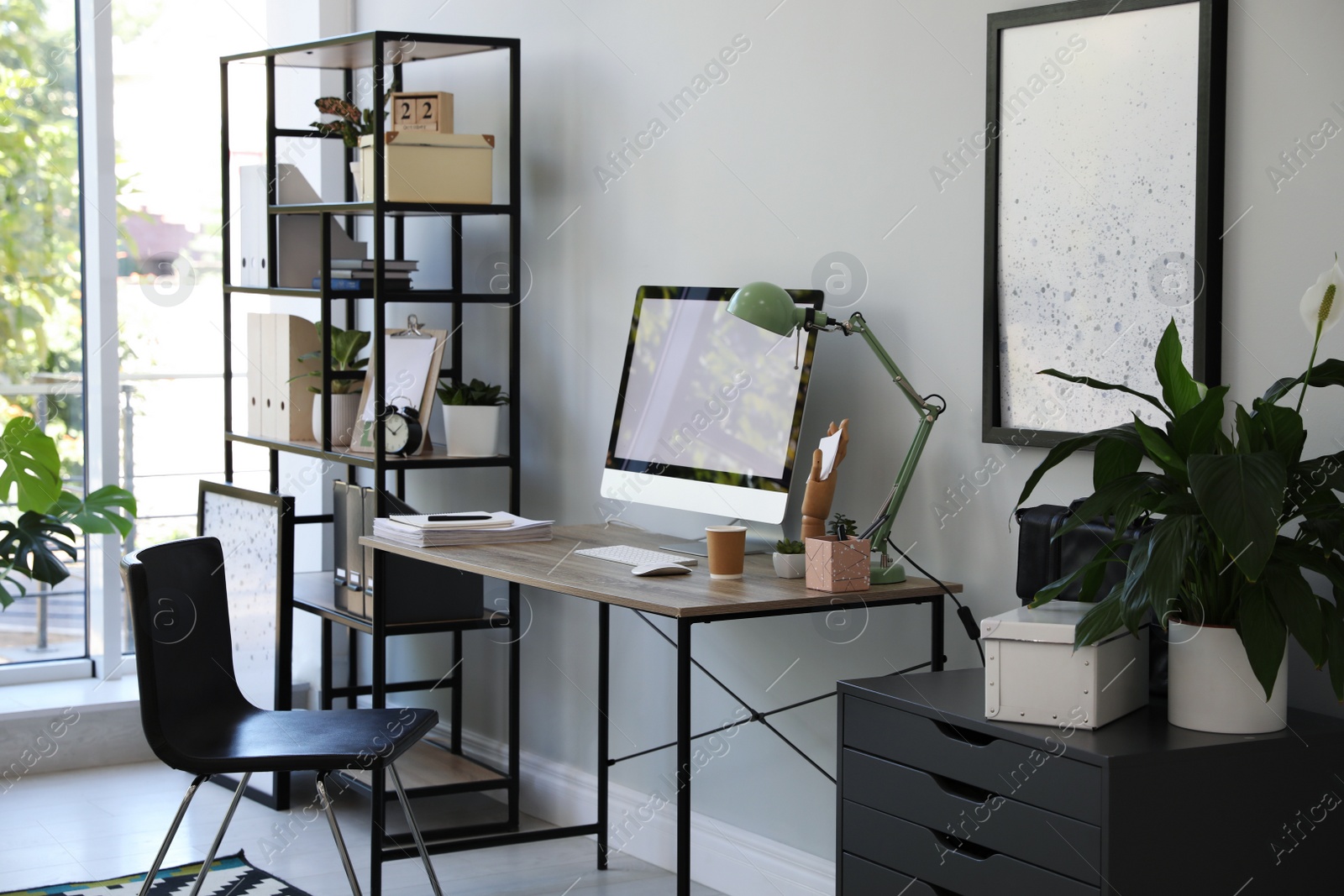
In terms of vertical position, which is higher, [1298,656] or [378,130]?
[378,130]

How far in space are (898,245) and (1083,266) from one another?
434 mm

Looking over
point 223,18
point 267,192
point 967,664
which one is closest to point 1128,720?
point 967,664

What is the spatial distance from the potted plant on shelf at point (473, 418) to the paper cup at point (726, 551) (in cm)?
108

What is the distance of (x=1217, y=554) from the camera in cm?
195

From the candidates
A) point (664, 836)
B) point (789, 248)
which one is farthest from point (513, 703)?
point (789, 248)

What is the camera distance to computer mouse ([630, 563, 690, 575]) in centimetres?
269

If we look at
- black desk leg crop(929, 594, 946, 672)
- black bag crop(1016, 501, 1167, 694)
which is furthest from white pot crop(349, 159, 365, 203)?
black bag crop(1016, 501, 1167, 694)

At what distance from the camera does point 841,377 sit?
2967mm

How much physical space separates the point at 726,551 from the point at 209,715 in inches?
39.6

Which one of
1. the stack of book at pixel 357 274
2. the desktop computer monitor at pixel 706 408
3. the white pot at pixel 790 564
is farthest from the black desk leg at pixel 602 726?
the stack of book at pixel 357 274

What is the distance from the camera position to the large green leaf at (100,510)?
426cm

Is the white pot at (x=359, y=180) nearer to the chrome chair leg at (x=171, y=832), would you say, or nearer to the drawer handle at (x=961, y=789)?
the chrome chair leg at (x=171, y=832)

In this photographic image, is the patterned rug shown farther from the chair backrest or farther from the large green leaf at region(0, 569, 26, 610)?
the large green leaf at region(0, 569, 26, 610)

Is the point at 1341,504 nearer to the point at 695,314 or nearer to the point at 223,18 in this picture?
the point at 695,314
